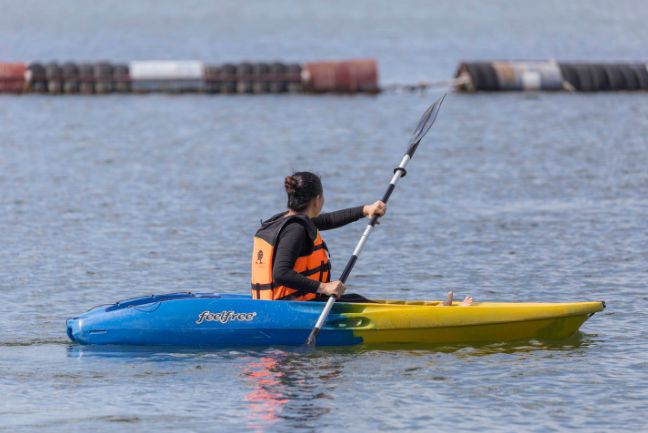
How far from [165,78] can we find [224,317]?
30.1 m

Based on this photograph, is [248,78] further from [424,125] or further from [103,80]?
[424,125]

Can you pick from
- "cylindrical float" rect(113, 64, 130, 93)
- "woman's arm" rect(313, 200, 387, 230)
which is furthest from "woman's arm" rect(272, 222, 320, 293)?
"cylindrical float" rect(113, 64, 130, 93)

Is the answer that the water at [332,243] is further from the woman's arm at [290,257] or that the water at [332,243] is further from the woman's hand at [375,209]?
the woman's hand at [375,209]

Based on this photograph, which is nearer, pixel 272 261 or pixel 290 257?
pixel 290 257

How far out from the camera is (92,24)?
355 ft

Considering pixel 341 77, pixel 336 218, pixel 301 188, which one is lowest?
pixel 336 218

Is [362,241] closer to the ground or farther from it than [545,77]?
closer to the ground

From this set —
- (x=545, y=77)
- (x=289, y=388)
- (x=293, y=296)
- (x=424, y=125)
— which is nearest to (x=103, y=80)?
(x=545, y=77)

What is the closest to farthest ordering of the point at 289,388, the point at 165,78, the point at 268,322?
the point at 289,388
the point at 268,322
the point at 165,78

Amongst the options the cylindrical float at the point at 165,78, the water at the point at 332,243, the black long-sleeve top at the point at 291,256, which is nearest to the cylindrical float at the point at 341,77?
the water at the point at 332,243

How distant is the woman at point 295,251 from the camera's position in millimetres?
11219

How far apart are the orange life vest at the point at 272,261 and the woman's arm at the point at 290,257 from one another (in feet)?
0.17

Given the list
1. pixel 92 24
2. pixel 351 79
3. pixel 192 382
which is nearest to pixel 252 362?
pixel 192 382

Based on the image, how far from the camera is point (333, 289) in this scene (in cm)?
1132
